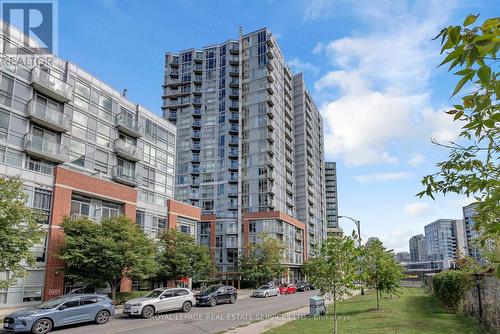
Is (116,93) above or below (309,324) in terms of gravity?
above

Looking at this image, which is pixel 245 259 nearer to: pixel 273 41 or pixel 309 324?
pixel 309 324

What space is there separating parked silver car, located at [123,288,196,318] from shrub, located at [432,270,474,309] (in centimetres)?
1576

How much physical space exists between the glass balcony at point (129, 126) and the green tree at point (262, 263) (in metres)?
28.7

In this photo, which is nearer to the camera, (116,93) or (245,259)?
(116,93)

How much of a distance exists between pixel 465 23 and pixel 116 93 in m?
41.8

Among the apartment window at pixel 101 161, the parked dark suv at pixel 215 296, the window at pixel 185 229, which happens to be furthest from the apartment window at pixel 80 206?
the window at pixel 185 229

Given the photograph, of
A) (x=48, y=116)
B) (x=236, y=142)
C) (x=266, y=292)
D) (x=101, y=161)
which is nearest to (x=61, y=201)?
(x=48, y=116)

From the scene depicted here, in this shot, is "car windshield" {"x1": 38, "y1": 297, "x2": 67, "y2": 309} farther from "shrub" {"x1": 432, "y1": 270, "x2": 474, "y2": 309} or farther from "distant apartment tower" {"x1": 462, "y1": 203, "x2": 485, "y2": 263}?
"shrub" {"x1": 432, "y1": 270, "x2": 474, "y2": 309}

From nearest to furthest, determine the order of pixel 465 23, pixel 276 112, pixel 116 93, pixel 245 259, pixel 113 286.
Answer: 1. pixel 465 23
2. pixel 113 286
3. pixel 116 93
4. pixel 245 259
5. pixel 276 112

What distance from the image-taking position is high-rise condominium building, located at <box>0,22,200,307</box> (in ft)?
94.9

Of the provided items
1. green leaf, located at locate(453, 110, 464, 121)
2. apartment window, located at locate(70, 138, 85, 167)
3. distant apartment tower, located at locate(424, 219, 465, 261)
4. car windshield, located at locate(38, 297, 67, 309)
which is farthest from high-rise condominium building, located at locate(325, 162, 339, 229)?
green leaf, located at locate(453, 110, 464, 121)

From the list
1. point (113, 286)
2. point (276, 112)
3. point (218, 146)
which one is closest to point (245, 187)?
point (218, 146)

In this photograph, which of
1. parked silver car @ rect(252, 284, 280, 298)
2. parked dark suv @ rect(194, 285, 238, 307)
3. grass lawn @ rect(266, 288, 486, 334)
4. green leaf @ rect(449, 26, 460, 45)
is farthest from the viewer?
parked silver car @ rect(252, 284, 280, 298)

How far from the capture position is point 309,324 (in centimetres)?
1747
